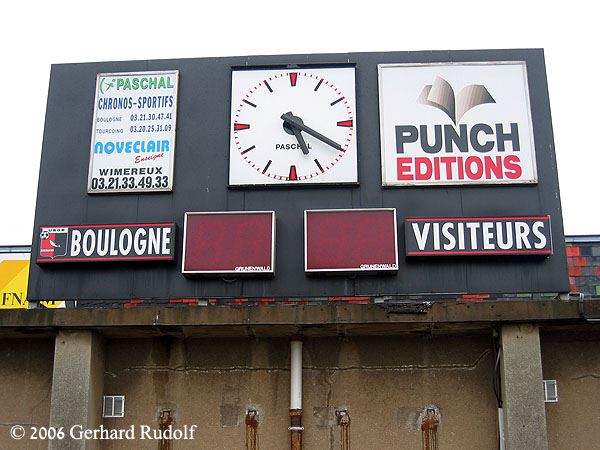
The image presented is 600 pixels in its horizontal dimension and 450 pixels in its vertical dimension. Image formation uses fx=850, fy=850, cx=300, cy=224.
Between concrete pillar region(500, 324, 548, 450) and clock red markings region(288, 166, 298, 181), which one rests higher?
clock red markings region(288, 166, 298, 181)

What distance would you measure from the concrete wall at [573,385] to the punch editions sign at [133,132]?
557 centimetres

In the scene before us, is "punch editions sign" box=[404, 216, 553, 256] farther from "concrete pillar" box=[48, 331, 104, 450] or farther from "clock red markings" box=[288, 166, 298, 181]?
"concrete pillar" box=[48, 331, 104, 450]

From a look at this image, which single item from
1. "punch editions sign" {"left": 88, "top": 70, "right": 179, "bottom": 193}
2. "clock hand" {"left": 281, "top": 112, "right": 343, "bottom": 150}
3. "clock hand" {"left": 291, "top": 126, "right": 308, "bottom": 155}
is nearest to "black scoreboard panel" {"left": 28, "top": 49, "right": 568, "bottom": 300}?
"punch editions sign" {"left": 88, "top": 70, "right": 179, "bottom": 193}

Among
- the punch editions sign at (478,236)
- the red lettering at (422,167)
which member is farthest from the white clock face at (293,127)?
the punch editions sign at (478,236)

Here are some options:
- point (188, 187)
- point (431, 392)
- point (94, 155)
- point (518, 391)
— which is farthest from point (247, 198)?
point (518, 391)

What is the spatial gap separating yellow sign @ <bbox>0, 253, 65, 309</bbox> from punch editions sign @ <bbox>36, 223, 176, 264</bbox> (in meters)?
9.46

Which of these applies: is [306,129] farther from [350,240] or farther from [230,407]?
[230,407]

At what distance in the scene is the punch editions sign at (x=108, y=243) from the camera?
1124 cm

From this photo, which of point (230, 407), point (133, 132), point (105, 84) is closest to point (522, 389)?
point (230, 407)

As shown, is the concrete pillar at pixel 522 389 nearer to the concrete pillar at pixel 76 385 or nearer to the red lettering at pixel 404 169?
the red lettering at pixel 404 169

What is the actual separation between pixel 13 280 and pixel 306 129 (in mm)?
11518

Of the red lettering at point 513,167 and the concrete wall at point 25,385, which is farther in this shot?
the red lettering at point 513,167

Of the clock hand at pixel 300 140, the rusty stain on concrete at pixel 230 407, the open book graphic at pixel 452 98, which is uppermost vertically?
the open book graphic at pixel 452 98

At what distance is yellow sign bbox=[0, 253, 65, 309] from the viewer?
67.1 feet
